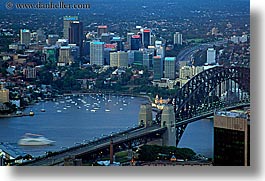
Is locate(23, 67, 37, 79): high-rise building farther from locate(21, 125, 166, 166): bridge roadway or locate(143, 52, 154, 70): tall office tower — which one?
locate(143, 52, 154, 70): tall office tower

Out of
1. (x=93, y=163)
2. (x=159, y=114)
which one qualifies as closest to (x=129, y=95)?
(x=159, y=114)

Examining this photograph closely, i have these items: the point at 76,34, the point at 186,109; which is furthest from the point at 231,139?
the point at 76,34

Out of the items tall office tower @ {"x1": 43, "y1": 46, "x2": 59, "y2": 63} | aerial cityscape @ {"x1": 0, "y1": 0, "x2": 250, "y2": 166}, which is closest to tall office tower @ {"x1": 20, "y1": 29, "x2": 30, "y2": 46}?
aerial cityscape @ {"x1": 0, "y1": 0, "x2": 250, "y2": 166}

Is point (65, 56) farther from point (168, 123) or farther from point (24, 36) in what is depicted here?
point (168, 123)

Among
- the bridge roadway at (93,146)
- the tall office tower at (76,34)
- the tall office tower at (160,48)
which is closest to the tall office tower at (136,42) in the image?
the tall office tower at (160,48)

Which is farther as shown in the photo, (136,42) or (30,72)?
(136,42)

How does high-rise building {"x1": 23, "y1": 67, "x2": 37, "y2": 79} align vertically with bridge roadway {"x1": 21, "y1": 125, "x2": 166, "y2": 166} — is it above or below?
above

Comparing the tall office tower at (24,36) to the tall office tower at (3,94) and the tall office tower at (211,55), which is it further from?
the tall office tower at (211,55)
